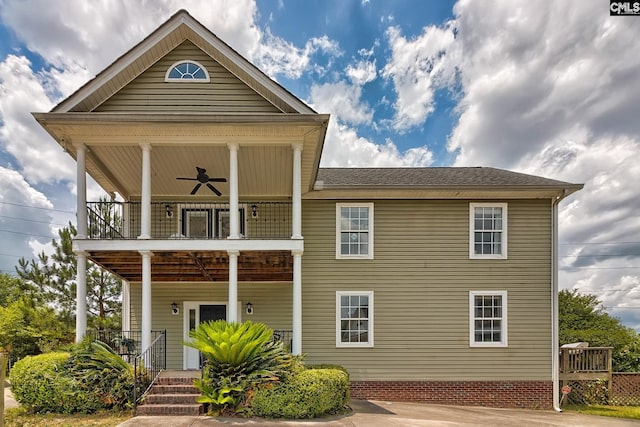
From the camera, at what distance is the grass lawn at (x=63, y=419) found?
7547 mm

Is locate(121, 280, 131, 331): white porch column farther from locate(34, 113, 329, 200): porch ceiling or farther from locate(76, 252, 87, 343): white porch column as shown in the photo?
locate(34, 113, 329, 200): porch ceiling

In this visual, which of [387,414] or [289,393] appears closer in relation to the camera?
[289,393]

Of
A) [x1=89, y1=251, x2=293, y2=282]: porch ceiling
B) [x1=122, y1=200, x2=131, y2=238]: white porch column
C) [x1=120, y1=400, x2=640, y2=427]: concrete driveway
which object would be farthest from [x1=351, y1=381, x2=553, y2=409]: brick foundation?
[x1=122, y1=200, x2=131, y2=238]: white porch column

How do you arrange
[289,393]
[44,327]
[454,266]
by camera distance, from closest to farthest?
[289,393] → [454,266] → [44,327]

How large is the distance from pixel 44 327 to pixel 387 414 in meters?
15.0

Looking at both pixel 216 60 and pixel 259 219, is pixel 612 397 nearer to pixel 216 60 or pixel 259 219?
pixel 259 219

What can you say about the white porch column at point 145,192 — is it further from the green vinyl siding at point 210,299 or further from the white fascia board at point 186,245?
the green vinyl siding at point 210,299

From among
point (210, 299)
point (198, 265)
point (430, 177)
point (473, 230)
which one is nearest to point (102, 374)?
point (198, 265)

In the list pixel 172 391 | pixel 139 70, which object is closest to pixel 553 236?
pixel 172 391

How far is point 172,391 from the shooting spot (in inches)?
340

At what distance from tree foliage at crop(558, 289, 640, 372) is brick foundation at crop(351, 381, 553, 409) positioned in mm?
4215

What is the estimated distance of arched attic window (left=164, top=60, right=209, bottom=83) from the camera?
9.86 meters

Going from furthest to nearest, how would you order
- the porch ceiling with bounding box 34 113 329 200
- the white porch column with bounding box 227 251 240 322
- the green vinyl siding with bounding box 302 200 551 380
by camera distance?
the green vinyl siding with bounding box 302 200 551 380
the white porch column with bounding box 227 251 240 322
the porch ceiling with bounding box 34 113 329 200

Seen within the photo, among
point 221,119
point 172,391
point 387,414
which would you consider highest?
point 221,119
